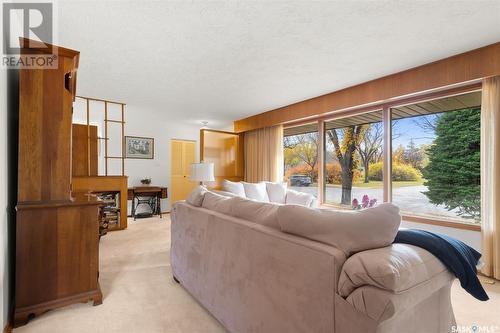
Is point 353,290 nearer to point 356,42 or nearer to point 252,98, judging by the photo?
point 356,42

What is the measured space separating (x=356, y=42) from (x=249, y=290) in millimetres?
2459

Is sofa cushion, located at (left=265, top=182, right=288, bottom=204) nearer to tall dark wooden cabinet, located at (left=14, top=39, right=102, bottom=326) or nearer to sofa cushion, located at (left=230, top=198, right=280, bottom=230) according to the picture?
sofa cushion, located at (left=230, top=198, right=280, bottom=230)

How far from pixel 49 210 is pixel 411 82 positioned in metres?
4.04

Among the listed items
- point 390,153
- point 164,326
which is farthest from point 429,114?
point 164,326

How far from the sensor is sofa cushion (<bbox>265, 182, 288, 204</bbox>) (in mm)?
4539

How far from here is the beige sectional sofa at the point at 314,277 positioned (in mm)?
944

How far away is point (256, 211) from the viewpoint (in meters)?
1.68

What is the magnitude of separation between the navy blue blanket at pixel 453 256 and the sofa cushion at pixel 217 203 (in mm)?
1124

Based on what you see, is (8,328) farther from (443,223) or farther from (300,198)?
(443,223)

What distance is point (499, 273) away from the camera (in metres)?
2.56

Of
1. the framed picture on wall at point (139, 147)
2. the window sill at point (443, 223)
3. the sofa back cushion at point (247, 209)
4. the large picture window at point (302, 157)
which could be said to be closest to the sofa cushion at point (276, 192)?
the large picture window at point (302, 157)

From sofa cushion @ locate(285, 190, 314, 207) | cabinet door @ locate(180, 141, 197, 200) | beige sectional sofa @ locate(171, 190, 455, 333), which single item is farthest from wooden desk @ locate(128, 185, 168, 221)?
beige sectional sofa @ locate(171, 190, 455, 333)

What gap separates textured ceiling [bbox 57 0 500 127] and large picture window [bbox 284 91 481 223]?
73cm

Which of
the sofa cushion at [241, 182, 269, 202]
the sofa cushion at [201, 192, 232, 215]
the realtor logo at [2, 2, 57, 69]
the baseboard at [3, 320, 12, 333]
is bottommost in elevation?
the baseboard at [3, 320, 12, 333]
